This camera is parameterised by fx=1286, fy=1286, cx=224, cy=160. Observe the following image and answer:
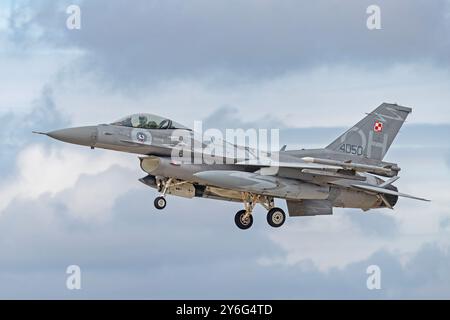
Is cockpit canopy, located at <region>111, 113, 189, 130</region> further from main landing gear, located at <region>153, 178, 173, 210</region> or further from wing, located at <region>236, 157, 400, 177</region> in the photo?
wing, located at <region>236, 157, 400, 177</region>

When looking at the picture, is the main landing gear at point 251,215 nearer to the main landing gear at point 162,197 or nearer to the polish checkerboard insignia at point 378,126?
the main landing gear at point 162,197

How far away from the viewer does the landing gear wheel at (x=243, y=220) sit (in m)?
40.6

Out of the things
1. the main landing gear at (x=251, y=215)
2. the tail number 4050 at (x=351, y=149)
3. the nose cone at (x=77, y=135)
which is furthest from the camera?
the tail number 4050 at (x=351, y=149)

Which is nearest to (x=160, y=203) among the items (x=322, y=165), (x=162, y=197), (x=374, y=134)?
(x=162, y=197)

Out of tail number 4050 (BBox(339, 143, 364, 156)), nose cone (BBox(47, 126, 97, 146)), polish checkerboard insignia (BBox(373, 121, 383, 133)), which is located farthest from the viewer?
polish checkerboard insignia (BBox(373, 121, 383, 133))

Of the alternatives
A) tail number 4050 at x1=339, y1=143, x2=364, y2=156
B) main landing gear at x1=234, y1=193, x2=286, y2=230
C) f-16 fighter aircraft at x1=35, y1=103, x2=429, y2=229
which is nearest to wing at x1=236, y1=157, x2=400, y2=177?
f-16 fighter aircraft at x1=35, y1=103, x2=429, y2=229

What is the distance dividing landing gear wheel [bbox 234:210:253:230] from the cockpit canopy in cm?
355

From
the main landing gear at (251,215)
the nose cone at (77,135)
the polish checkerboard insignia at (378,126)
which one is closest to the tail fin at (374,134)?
the polish checkerboard insignia at (378,126)

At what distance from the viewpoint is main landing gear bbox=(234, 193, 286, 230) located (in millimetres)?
40500

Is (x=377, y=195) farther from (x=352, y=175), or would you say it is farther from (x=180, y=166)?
(x=180, y=166)

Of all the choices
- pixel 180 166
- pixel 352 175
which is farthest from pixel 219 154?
pixel 352 175

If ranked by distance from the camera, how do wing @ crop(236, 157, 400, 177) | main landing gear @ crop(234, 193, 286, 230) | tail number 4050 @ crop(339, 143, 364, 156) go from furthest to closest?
tail number 4050 @ crop(339, 143, 364, 156), main landing gear @ crop(234, 193, 286, 230), wing @ crop(236, 157, 400, 177)

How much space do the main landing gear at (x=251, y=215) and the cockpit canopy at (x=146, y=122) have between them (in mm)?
3408

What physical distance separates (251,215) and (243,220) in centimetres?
30
